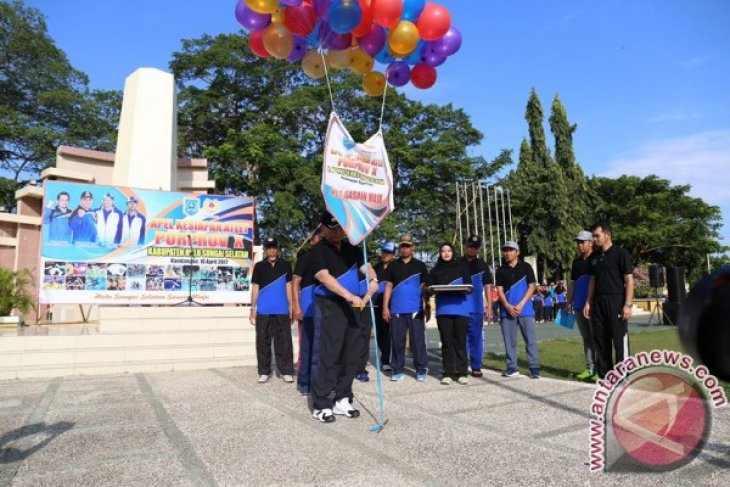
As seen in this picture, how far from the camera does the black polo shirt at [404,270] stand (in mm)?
6566

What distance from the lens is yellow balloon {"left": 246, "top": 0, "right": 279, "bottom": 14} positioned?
559cm

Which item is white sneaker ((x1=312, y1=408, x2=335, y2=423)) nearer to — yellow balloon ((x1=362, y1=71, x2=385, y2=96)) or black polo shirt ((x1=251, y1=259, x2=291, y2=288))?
black polo shirt ((x1=251, y1=259, x2=291, y2=288))

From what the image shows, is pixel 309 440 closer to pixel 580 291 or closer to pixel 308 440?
pixel 308 440

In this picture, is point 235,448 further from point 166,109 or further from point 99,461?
point 166,109

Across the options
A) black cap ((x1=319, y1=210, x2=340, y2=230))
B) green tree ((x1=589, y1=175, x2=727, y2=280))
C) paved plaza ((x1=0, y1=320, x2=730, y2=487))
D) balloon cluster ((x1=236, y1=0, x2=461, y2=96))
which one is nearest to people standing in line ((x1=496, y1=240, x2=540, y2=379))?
paved plaza ((x1=0, y1=320, x2=730, y2=487))

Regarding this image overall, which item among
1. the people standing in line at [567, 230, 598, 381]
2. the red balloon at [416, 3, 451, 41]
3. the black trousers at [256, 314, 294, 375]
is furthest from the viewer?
the black trousers at [256, 314, 294, 375]

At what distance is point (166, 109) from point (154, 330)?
22.6ft

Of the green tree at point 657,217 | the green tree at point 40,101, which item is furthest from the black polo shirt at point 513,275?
the green tree at point 657,217

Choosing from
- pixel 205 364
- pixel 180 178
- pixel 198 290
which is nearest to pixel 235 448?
pixel 205 364

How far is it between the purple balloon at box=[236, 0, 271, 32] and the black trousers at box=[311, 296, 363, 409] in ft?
11.5

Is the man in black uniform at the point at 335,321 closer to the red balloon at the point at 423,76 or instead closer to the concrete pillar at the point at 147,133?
the red balloon at the point at 423,76

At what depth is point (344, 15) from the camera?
5281 millimetres

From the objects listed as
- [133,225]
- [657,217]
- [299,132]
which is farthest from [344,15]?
[657,217]

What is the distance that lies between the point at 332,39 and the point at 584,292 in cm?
421
